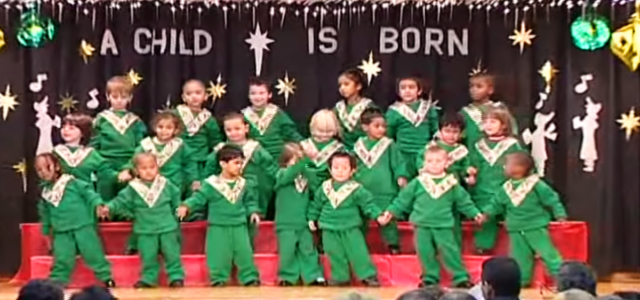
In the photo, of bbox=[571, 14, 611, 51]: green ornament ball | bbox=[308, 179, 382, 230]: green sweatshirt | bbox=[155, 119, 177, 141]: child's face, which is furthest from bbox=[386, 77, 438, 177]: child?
bbox=[155, 119, 177, 141]: child's face

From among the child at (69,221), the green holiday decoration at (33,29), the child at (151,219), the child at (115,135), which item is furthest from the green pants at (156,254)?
the green holiday decoration at (33,29)

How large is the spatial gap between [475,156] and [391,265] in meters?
0.84

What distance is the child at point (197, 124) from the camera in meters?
8.13

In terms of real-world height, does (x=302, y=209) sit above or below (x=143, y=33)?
below

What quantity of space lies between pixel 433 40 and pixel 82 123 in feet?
7.36

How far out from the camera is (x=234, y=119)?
7.95 meters

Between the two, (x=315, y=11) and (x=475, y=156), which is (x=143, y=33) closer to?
(x=315, y=11)

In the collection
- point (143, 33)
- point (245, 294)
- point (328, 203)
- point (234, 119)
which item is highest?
point (143, 33)

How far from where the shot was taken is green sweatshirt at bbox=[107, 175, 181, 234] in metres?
7.70

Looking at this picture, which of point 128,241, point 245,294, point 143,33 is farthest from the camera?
point 143,33

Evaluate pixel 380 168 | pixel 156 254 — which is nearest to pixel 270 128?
pixel 380 168

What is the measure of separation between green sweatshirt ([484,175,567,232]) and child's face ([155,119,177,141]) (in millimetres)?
1980

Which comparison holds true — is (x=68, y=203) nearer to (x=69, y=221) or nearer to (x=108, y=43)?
(x=69, y=221)

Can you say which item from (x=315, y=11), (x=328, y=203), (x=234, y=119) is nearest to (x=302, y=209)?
(x=328, y=203)
